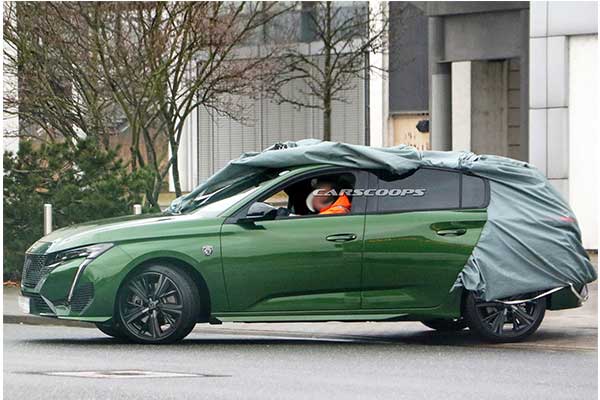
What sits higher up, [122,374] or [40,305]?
[40,305]

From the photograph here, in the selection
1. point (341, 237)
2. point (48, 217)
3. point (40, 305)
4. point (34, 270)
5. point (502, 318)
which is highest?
point (341, 237)

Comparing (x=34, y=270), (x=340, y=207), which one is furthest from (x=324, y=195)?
(x=34, y=270)

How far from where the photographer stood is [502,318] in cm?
1242

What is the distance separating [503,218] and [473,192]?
33cm

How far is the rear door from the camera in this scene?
1210 cm

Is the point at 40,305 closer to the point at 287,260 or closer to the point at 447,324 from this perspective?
the point at 287,260

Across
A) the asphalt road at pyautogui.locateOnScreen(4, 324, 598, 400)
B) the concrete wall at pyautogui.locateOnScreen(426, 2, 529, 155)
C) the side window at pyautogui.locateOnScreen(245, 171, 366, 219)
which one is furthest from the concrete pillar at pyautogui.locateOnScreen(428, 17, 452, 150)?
the side window at pyautogui.locateOnScreen(245, 171, 366, 219)

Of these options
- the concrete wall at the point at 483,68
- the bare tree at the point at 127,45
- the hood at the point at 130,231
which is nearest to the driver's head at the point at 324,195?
the hood at the point at 130,231

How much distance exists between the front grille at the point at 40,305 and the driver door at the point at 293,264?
1.48 metres

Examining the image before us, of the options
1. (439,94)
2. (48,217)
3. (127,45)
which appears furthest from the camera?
(439,94)

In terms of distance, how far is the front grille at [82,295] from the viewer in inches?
467

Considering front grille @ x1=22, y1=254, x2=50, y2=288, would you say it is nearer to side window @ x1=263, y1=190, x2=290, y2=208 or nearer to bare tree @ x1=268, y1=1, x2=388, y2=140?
side window @ x1=263, y1=190, x2=290, y2=208

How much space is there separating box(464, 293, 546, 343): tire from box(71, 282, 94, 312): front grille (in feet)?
10.2

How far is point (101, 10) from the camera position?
23.5 m
